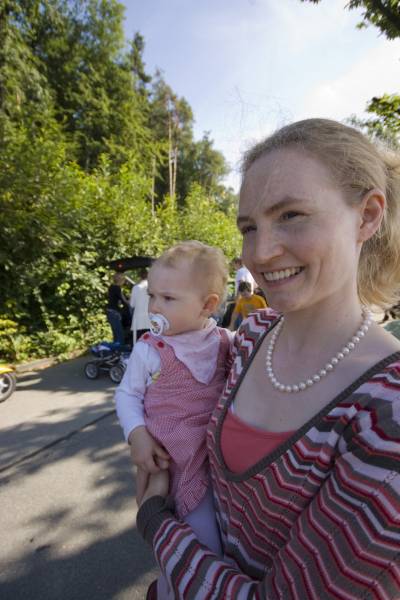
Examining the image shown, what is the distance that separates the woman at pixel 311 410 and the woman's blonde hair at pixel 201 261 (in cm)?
54

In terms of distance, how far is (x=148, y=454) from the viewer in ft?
4.10

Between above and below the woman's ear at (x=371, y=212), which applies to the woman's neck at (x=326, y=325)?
below

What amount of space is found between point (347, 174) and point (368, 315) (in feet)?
1.37

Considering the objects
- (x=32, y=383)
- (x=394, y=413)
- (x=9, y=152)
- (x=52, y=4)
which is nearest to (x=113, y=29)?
(x=52, y=4)

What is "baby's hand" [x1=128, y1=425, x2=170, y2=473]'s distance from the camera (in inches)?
49.1

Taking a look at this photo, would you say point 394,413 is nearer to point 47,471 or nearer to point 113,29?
point 47,471

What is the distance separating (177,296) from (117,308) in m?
5.77

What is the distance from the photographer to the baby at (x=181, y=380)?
1.23m

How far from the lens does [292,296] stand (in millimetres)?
929

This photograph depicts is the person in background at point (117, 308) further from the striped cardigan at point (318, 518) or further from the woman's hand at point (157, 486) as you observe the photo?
the striped cardigan at point (318, 518)

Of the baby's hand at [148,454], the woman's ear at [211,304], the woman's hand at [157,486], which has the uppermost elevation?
the woman's ear at [211,304]

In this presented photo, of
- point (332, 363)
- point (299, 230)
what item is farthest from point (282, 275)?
point (332, 363)

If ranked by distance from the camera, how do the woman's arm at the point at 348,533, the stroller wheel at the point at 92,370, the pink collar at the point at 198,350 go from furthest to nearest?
the stroller wheel at the point at 92,370, the pink collar at the point at 198,350, the woman's arm at the point at 348,533

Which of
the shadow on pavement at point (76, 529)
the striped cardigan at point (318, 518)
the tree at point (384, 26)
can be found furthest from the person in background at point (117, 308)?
the striped cardigan at point (318, 518)
